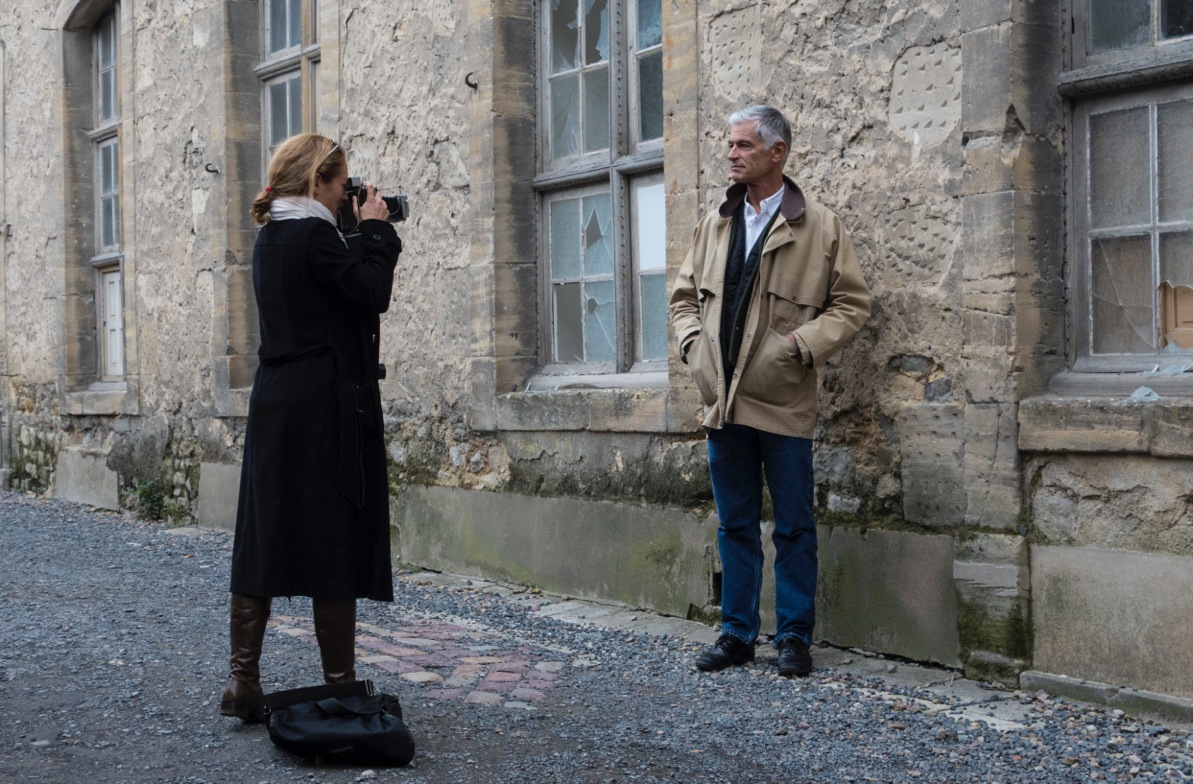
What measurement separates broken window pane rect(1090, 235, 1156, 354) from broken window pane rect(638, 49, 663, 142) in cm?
227

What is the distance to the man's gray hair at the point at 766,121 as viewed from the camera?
4.91 metres

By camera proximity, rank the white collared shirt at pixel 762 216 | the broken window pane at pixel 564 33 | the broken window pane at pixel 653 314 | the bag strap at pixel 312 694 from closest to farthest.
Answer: the bag strap at pixel 312 694, the white collared shirt at pixel 762 216, the broken window pane at pixel 653 314, the broken window pane at pixel 564 33

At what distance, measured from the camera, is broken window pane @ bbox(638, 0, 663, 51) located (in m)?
6.29

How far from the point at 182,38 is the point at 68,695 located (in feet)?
21.2

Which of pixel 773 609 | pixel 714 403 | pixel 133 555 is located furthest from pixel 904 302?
pixel 133 555

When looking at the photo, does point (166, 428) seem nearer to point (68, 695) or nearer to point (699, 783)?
point (68, 695)

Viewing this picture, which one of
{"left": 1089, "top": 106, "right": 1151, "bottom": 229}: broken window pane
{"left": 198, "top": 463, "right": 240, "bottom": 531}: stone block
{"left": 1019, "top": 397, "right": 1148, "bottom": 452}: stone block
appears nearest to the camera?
{"left": 1019, "top": 397, "right": 1148, "bottom": 452}: stone block

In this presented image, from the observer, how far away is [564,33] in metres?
6.88

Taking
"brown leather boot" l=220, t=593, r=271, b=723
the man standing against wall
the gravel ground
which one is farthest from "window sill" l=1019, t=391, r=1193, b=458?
"brown leather boot" l=220, t=593, r=271, b=723

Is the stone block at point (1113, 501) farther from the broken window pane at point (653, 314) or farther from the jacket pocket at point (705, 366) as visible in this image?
the broken window pane at point (653, 314)

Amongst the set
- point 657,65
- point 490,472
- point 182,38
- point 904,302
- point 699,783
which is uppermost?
point 182,38

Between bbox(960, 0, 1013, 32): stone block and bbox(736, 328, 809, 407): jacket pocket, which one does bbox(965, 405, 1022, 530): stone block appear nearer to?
bbox(736, 328, 809, 407): jacket pocket

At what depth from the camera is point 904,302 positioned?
4.94 m

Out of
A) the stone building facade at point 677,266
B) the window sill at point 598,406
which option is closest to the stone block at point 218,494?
the stone building facade at point 677,266
